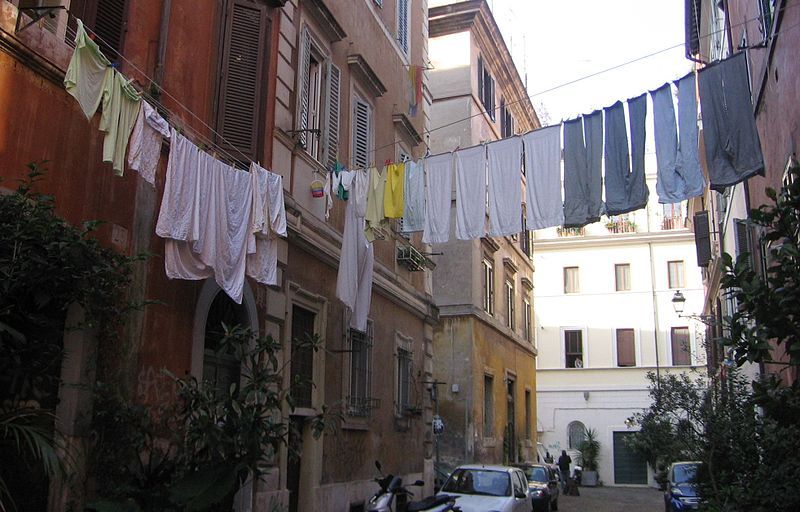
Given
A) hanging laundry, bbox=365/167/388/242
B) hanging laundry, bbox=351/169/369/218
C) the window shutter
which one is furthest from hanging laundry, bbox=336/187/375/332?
the window shutter

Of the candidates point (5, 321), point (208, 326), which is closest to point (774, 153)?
point (208, 326)

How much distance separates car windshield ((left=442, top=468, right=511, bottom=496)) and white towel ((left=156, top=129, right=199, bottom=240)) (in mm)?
7425

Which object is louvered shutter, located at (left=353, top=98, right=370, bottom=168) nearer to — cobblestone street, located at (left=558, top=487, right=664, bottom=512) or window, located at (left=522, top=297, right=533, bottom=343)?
cobblestone street, located at (left=558, top=487, right=664, bottom=512)

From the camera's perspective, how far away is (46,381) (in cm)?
Answer: 721

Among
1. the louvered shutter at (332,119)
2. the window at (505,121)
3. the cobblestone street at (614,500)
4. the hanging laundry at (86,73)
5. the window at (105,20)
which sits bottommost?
the cobblestone street at (614,500)

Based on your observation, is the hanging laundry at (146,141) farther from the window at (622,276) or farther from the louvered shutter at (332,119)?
the window at (622,276)

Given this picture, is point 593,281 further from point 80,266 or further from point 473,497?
point 80,266

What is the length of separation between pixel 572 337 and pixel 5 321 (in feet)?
117

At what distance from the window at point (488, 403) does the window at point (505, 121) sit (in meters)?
9.24

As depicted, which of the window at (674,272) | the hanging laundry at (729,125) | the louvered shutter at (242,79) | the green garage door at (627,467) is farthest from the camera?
the window at (674,272)

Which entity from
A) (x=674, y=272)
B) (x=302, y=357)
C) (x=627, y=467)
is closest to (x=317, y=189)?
(x=302, y=357)

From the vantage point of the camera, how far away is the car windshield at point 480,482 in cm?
1340

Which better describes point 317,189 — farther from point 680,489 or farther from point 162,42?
point 680,489

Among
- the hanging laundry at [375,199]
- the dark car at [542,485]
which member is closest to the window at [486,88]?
the dark car at [542,485]
